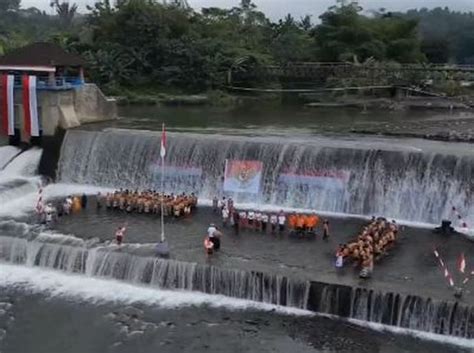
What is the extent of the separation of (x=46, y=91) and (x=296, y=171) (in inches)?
643

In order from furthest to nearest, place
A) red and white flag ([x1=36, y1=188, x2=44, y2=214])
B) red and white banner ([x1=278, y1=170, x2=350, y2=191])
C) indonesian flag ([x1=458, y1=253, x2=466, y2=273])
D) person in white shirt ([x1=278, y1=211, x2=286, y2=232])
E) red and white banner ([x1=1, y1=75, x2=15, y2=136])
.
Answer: red and white banner ([x1=1, y1=75, x2=15, y2=136]) → red and white banner ([x1=278, y1=170, x2=350, y2=191]) → red and white flag ([x1=36, y1=188, x2=44, y2=214]) → person in white shirt ([x1=278, y1=211, x2=286, y2=232]) → indonesian flag ([x1=458, y1=253, x2=466, y2=273])

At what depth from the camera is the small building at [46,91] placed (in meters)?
43.4

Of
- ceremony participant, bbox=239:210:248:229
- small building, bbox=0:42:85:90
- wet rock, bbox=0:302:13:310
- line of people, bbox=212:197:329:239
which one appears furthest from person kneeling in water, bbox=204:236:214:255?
small building, bbox=0:42:85:90

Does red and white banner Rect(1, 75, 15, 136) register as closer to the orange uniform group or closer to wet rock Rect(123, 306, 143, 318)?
the orange uniform group

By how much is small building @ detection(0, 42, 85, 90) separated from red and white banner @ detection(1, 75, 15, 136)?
1.39 meters

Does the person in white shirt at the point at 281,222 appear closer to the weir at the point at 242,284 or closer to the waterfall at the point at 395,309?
the weir at the point at 242,284

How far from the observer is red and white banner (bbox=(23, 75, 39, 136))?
4288cm

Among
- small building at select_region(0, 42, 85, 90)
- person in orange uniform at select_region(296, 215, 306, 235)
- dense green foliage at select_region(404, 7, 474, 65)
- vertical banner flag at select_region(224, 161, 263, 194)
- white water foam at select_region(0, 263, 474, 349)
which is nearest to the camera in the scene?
white water foam at select_region(0, 263, 474, 349)

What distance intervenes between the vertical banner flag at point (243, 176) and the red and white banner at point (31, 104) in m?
12.5

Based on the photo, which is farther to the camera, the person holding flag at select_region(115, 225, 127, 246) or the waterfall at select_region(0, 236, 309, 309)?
the person holding flag at select_region(115, 225, 127, 246)

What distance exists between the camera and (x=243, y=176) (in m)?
36.9

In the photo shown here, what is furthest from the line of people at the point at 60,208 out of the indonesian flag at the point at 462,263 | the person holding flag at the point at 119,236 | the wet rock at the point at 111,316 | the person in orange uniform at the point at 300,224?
the indonesian flag at the point at 462,263

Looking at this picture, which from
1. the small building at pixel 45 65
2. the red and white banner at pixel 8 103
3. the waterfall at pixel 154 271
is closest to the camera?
the waterfall at pixel 154 271

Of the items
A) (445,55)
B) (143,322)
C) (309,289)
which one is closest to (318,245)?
(309,289)
